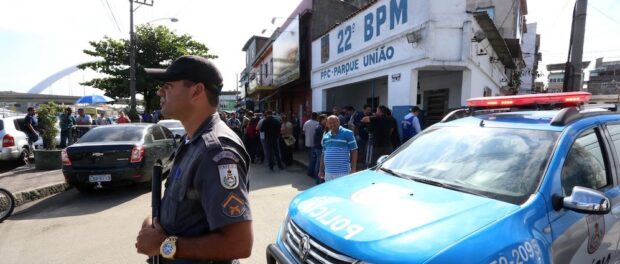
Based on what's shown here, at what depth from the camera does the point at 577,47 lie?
711cm

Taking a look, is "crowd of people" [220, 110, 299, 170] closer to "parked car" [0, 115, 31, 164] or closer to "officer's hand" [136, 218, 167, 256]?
"parked car" [0, 115, 31, 164]

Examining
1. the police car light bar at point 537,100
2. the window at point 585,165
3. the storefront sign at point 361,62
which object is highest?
the storefront sign at point 361,62

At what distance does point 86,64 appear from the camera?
2438 cm

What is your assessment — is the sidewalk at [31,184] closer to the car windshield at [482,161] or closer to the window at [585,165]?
the car windshield at [482,161]

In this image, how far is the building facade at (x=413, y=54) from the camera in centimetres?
815

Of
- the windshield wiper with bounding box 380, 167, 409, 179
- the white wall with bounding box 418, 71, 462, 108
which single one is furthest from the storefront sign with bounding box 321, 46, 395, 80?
the windshield wiper with bounding box 380, 167, 409, 179

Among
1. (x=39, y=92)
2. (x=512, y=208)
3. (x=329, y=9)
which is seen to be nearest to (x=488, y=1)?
(x=329, y=9)

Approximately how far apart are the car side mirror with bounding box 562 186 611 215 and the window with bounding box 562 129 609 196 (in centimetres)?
24

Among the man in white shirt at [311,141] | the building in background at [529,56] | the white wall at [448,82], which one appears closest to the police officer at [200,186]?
the man in white shirt at [311,141]

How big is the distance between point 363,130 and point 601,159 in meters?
6.65

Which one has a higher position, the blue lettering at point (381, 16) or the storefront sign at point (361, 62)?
the blue lettering at point (381, 16)

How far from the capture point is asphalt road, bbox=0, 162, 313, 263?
3.97 metres

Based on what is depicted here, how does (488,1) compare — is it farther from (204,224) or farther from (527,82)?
(204,224)

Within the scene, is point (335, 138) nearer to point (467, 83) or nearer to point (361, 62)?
point (467, 83)
